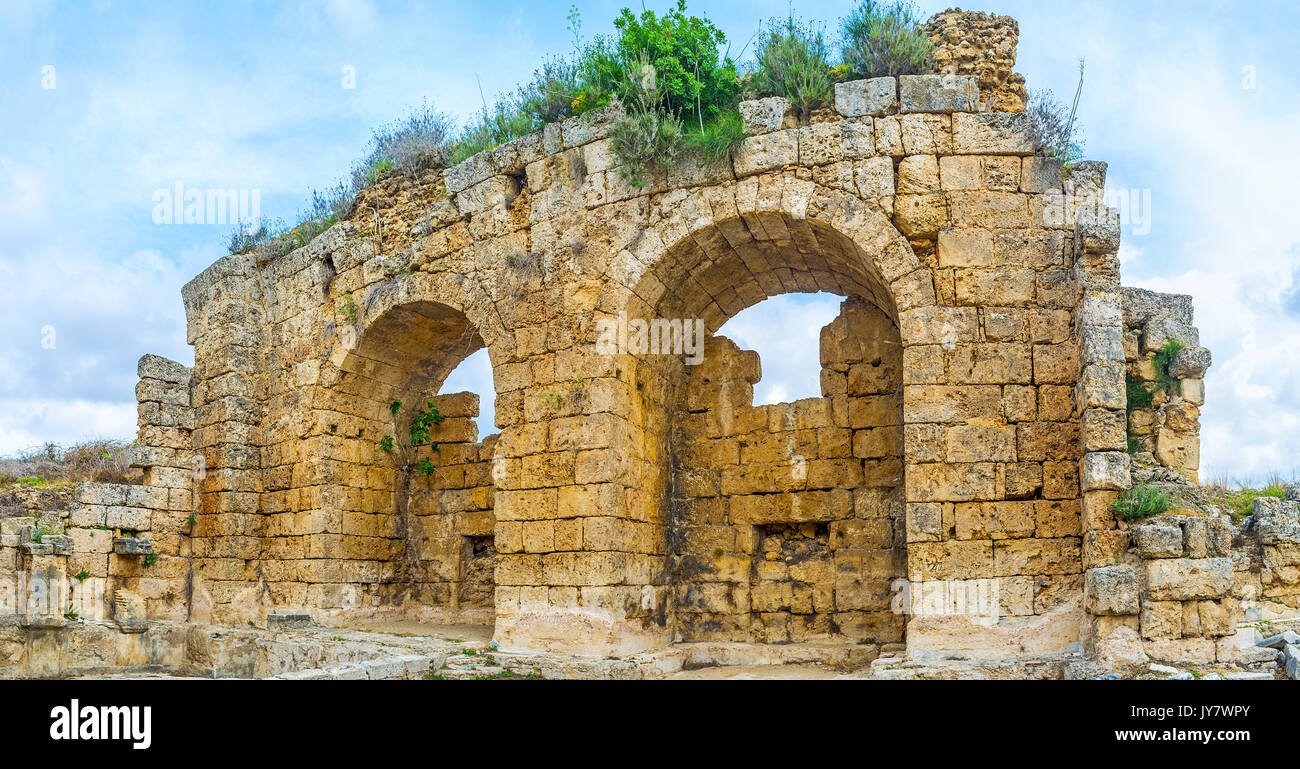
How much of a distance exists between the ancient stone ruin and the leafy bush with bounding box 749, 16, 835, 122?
18 centimetres

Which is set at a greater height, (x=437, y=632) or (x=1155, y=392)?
(x=1155, y=392)

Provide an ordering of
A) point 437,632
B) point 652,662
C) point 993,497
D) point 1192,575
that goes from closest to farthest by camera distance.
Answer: point 1192,575, point 993,497, point 652,662, point 437,632

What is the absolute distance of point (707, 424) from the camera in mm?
10070

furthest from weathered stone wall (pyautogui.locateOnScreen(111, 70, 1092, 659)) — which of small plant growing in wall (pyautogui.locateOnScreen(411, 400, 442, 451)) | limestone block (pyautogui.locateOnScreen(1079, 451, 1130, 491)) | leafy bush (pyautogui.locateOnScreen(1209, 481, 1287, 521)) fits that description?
leafy bush (pyautogui.locateOnScreen(1209, 481, 1287, 521))

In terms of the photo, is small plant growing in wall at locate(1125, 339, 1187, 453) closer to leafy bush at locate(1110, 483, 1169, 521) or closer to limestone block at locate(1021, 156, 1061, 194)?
leafy bush at locate(1110, 483, 1169, 521)

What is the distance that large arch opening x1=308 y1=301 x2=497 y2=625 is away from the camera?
1099cm

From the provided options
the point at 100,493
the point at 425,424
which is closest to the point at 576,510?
the point at 425,424

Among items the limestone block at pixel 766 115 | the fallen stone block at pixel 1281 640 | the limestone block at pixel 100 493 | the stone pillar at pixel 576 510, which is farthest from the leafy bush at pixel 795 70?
the limestone block at pixel 100 493

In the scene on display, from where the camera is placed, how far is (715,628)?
961cm

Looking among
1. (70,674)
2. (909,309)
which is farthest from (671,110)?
(70,674)

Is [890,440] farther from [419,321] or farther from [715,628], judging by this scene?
[419,321]

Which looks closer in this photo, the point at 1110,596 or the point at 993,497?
the point at 1110,596

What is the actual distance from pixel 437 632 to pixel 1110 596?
639 centimetres

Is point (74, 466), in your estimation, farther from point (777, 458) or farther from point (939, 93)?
point (939, 93)
